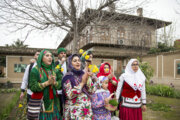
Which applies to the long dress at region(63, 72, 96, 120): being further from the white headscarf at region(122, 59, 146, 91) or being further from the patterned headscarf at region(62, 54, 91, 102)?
the white headscarf at region(122, 59, 146, 91)

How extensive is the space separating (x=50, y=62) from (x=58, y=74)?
10.8 inches

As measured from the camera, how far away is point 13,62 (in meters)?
13.2

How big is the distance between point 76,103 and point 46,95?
0.49 m

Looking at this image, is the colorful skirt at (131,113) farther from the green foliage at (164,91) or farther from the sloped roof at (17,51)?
the sloped roof at (17,51)

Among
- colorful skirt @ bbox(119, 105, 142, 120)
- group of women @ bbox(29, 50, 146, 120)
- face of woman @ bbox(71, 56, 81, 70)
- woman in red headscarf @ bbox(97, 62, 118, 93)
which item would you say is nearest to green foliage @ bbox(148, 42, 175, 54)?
woman in red headscarf @ bbox(97, 62, 118, 93)

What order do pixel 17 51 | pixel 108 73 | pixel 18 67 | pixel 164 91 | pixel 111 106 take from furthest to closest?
pixel 18 67, pixel 17 51, pixel 164 91, pixel 108 73, pixel 111 106

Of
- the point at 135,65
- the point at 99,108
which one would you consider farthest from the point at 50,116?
the point at 135,65

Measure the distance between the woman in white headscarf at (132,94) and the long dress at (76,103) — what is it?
1.07m

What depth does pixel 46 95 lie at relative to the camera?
2.23 metres

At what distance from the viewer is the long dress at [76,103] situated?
2.12m

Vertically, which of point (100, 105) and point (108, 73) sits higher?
point (108, 73)

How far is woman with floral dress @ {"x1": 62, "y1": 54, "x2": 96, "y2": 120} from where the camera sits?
6.97ft

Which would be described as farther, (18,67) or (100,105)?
(18,67)

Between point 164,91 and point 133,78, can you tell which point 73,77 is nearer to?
point 133,78
